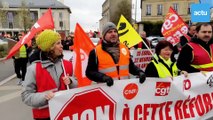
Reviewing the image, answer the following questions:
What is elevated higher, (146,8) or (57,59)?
(146,8)

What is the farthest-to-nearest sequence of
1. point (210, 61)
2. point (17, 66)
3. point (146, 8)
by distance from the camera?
point (146, 8)
point (17, 66)
point (210, 61)

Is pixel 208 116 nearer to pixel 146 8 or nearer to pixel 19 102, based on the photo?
pixel 19 102

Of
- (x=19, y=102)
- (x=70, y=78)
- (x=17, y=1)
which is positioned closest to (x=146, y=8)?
(x=17, y=1)

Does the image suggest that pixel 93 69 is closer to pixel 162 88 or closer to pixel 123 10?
pixel 162 88

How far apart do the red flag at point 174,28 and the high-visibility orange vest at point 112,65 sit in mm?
5348

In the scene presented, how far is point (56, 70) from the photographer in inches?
143

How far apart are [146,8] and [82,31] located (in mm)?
72993

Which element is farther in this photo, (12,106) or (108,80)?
(12,106)

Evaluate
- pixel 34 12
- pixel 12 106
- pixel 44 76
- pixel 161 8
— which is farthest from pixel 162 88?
pixel 34 12

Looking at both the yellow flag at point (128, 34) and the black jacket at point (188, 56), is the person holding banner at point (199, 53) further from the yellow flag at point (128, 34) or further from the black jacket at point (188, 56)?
the yellow flag at point (128, 34)

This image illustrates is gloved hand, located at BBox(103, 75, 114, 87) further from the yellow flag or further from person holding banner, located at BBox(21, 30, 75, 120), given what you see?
the yellow flag

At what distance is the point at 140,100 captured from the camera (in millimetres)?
4363

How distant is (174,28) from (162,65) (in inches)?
204

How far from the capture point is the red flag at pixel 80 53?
16.3 feet
